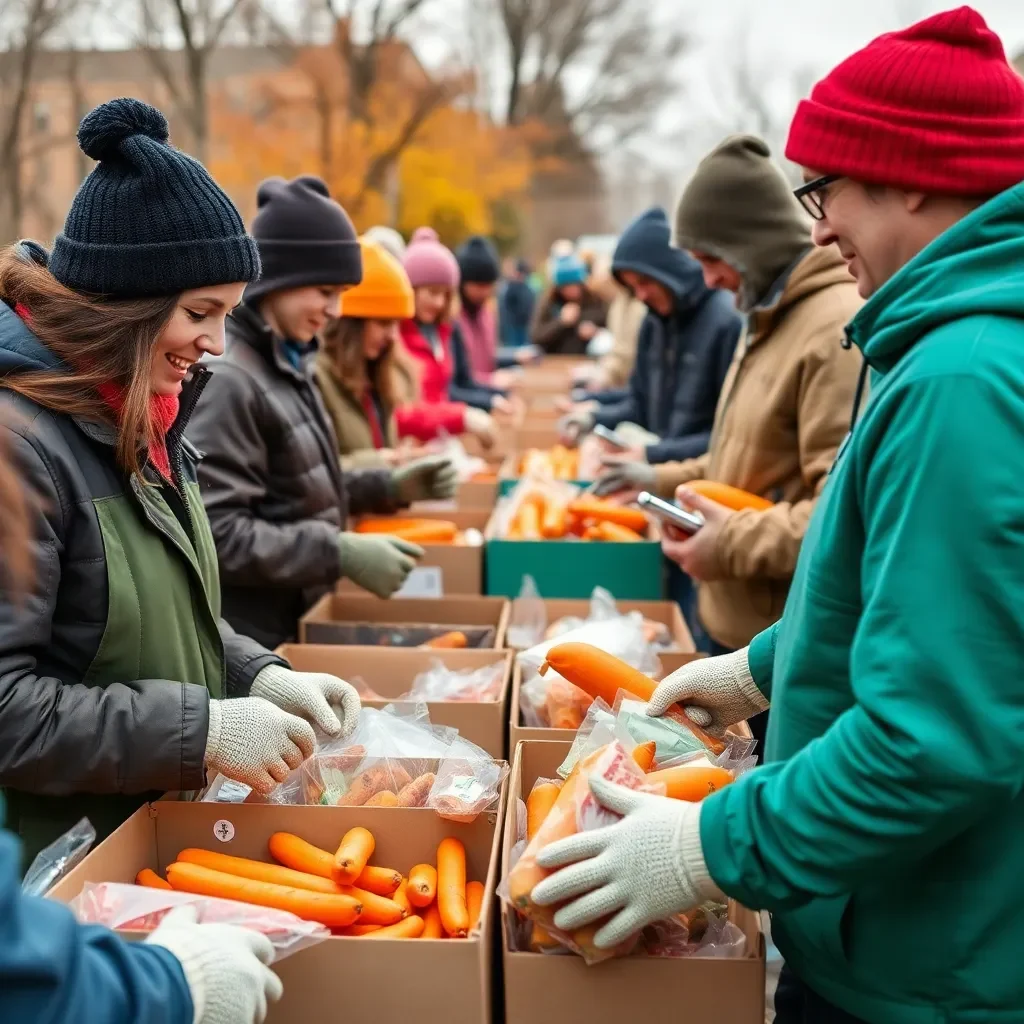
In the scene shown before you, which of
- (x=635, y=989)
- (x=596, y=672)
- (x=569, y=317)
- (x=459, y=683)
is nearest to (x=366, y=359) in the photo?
(x=459, y=683)

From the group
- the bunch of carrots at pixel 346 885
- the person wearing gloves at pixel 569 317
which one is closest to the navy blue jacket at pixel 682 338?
Result: the bunch of carrots at pixel 346 885

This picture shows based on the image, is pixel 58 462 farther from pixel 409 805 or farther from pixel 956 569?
pixel 956 569

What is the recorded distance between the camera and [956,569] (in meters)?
1.03

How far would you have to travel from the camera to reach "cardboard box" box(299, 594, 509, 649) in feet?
9.95

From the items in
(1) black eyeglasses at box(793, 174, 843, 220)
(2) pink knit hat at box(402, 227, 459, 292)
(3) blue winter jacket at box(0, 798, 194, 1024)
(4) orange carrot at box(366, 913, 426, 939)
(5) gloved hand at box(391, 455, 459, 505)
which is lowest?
(4) orange carrot at box(366, 913, 426, 939)

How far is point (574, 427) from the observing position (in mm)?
5789

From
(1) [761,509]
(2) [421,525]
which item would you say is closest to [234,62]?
(2) [421,525]

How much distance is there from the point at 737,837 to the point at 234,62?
8.78 metres

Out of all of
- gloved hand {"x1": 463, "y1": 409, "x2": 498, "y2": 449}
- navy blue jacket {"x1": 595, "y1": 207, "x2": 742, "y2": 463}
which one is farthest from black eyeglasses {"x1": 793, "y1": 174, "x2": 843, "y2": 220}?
gloved hand {"x1": 463, "y1": 409, "x2": 498, "y2": 449}

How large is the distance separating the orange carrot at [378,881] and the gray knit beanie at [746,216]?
2.06 m

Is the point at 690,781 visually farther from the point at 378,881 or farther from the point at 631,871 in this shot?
the point at 378,881

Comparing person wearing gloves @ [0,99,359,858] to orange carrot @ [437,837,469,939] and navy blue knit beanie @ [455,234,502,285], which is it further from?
navy blue knit beanie @ [455,234,502,285]

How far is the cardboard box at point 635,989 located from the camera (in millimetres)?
1388

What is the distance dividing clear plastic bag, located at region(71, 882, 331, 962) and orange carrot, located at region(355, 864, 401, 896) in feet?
0.67
